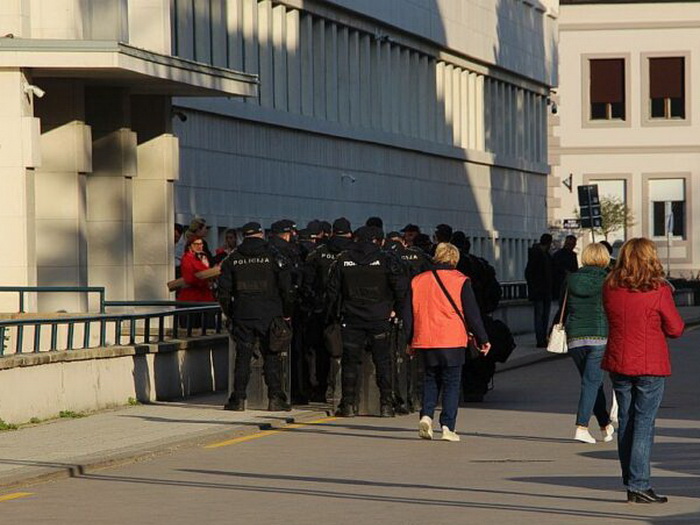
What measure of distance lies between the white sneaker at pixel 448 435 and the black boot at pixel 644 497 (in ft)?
16.4

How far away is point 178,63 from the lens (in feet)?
100

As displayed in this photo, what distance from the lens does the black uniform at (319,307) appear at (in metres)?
23.3

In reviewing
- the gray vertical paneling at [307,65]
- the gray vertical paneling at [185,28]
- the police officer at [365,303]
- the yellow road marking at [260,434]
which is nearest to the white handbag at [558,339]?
the yellow road marking at [260,434]

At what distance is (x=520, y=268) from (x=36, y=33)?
44681 mm

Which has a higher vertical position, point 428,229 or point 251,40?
point 251,40

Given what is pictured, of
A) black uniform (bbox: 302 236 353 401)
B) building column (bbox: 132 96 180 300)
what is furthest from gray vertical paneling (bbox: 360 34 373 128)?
black uniform (bbox: 302 236 353 401)

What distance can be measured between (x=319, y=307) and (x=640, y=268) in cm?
845

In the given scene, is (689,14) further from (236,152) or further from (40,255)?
(40,255)

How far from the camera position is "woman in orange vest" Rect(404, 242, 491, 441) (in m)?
20.2

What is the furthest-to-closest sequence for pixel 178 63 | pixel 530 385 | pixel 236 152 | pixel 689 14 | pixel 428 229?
pixel 689 14, pixel 428 229, pixel 236 152, pixel 178 63, pixel 530 385

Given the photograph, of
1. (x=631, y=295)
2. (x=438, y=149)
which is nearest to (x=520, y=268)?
(x=438, y=149)

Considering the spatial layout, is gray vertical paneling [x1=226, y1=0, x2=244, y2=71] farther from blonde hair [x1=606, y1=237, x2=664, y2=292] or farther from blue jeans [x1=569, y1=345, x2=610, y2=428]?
blonde hair [x1=606, y1=237, x2=664, y2=292]

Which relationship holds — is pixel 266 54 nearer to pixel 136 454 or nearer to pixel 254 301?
pixel 254 301

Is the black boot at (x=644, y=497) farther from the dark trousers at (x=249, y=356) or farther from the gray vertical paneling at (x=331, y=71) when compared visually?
the gray vertical paneling at (x=331, y=71)
